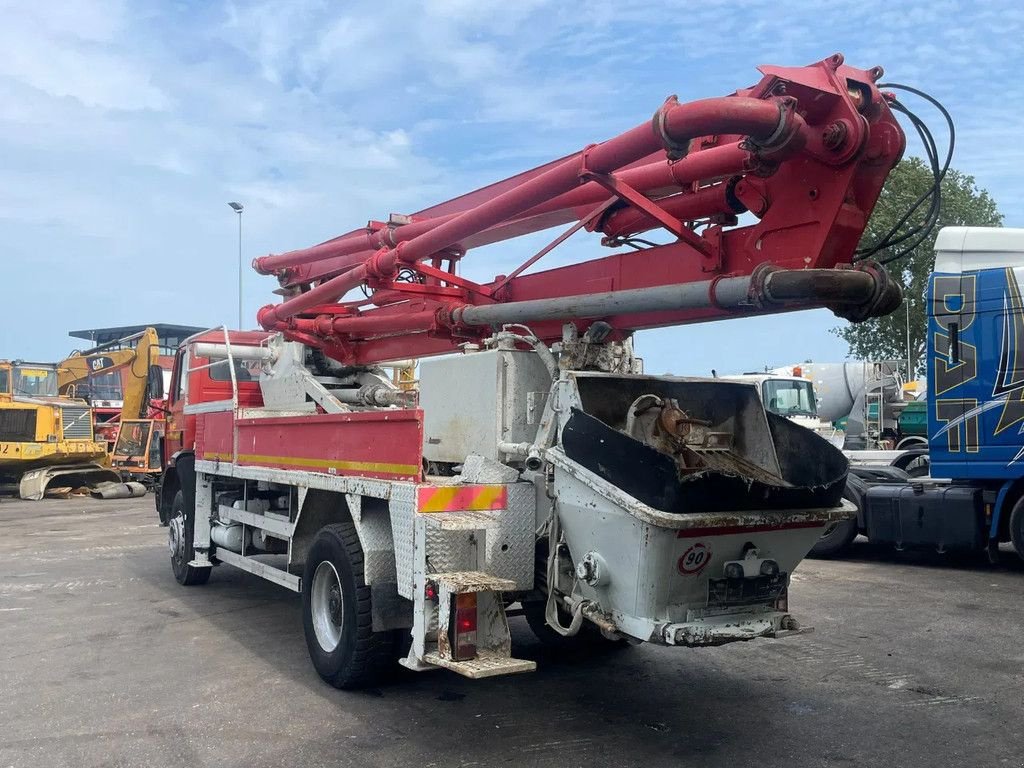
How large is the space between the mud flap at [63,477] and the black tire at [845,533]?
17.1m

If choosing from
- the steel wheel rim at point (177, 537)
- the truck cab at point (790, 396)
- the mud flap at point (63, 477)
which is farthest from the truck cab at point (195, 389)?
the truck cab at point (790, 396)

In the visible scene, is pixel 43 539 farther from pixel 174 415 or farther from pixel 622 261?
pixel 622 261

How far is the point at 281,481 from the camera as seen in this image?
273 inches

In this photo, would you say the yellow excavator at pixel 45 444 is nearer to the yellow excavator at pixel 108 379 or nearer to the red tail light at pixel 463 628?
the yellow excavator at pixel 108 379

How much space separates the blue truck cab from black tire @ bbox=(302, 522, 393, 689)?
683 centimetres

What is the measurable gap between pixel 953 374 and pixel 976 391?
0.95 feet

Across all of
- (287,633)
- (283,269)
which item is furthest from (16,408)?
(287,633)

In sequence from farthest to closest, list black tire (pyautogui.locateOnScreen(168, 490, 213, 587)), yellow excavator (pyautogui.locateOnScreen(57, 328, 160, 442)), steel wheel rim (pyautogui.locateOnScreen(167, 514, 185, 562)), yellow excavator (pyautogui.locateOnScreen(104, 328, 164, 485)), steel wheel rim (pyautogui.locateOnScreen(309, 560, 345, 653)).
→ 1. yellow excavator (pyautogui.locateOnScreen(104, 328, 164, 485))
2. yellow excavator (pyautogui.locateOnScreen(57, 328, 160, 442))
3. steel wheel rim (pyautogui.locateOnScreen(167, 514, 185, 562))
4. black tire (pyautogui.locateOnScreen(168, 490, 213, 587))
5. steel wheel rim (pyautogui.locateOnScreen(309, 560, 345, 653))

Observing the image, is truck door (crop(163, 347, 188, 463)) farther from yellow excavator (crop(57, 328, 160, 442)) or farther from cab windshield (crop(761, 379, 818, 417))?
cab windshield (crop(761, 379, 818, 417))

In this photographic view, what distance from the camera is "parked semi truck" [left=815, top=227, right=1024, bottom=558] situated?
31.1 feet

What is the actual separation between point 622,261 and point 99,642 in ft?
16.9

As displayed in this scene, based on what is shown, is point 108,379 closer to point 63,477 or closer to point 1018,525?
point 63,477

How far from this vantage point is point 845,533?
1129 centimetres

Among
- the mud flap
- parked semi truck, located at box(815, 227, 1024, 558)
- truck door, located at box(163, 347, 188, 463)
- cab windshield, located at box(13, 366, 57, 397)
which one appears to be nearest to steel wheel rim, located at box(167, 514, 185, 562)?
truck door, located at box(163, 347, 188, 463)
